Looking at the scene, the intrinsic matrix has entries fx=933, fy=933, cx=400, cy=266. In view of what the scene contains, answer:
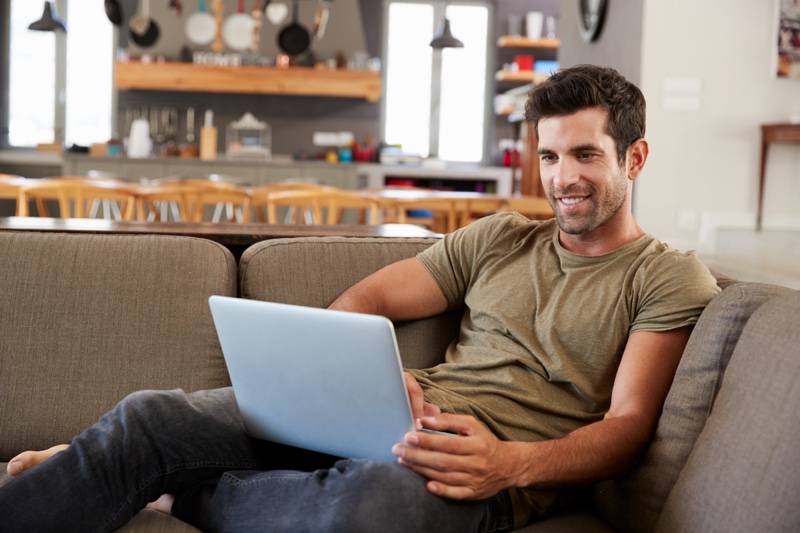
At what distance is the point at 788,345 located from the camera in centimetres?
125

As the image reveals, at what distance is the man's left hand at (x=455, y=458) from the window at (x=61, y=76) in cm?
822

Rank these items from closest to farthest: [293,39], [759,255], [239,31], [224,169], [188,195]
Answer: [188,195] < [759,255] < [224,169] < [293,39] < [239,31]

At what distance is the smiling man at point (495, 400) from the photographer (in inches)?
50.9

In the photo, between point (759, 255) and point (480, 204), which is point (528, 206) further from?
point (759, 255)

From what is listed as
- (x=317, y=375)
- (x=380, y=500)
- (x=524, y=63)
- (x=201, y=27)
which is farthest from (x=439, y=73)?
(x=380, y=500)

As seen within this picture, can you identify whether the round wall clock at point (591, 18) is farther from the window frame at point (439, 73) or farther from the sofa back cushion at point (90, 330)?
the sofa back cushion at point (90, 330)

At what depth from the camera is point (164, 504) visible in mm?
1532

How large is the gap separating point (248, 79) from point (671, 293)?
24.3ft

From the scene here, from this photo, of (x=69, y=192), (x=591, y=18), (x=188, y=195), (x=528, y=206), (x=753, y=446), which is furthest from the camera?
(x=591, y=18)

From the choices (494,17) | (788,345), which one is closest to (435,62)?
(494,17)

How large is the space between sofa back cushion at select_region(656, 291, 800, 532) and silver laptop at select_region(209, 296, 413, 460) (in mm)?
410

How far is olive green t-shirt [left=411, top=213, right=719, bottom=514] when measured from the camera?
153cm

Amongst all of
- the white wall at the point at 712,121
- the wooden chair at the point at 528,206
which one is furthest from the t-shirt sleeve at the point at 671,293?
the white wall at the point at 712,121

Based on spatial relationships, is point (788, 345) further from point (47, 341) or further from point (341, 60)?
point (341, 60)
